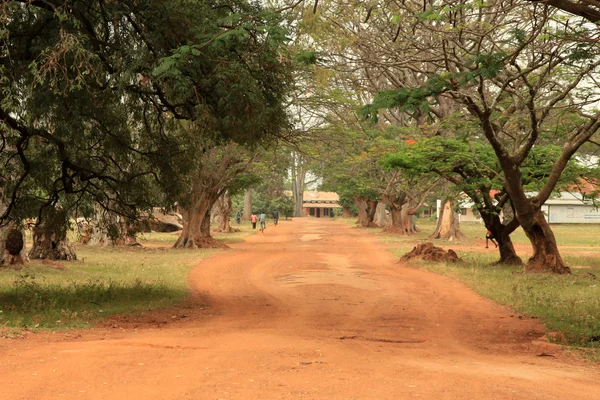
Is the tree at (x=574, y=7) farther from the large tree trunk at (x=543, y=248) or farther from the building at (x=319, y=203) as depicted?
the building at (x=319, y=203)

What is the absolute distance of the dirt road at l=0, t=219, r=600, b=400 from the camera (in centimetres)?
612

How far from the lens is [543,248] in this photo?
19844 millimetres

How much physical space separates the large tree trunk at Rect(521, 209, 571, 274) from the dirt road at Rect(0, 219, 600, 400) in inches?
187

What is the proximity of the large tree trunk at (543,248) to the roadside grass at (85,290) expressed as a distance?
1053 centimetres

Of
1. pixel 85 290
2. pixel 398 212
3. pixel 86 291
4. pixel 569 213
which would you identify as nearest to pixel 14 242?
pixel 85 290

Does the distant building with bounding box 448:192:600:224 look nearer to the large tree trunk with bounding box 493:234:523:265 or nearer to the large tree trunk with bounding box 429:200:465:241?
the large tree trunk with bounding box 429:200:465:241

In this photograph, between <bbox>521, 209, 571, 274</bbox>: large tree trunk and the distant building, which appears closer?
<bbox>521, 209, 571, 274</bbox>: large tree trunk

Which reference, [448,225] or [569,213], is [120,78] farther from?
[569,213]

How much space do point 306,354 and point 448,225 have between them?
34678 mm

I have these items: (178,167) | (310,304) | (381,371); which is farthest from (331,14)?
(381,371)

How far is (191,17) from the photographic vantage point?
11.7 meters

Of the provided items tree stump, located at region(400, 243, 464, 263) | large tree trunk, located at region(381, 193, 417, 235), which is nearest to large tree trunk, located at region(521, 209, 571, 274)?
tree stump, located at region(400, 243, 464, 263)

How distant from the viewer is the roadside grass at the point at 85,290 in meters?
11.4

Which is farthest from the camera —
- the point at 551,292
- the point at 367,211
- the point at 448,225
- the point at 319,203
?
the point at 319,203
